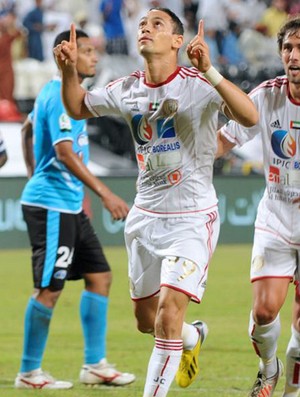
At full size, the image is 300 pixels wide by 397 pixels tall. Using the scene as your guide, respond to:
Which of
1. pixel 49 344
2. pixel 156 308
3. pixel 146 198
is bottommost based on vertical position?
pixel 49 344

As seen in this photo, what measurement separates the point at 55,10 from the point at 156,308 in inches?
587

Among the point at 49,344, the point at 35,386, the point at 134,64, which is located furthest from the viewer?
the point at 134,64

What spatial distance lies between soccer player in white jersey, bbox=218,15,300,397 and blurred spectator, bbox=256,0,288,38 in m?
15.7

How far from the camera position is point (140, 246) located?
6.48 m

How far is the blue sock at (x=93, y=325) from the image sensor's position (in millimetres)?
7887

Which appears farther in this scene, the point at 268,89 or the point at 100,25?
the point at 100,25

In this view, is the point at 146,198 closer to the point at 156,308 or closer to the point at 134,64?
the point at 156,308

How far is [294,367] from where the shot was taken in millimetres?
6613

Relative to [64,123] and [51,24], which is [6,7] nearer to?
[51,24]

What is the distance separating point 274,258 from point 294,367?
68cm

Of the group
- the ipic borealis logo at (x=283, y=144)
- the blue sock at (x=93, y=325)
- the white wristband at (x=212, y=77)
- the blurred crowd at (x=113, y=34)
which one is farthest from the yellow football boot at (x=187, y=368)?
the blurred crowd at (x=113, y=34)

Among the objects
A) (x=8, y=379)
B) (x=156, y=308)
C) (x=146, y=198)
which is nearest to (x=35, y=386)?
(x=8, y=379)

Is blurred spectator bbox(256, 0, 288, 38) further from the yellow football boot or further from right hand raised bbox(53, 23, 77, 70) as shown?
right hand raised bbox(53, 23, 77, 70)

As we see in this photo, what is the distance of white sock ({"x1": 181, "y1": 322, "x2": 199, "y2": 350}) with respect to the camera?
22.2 ft
